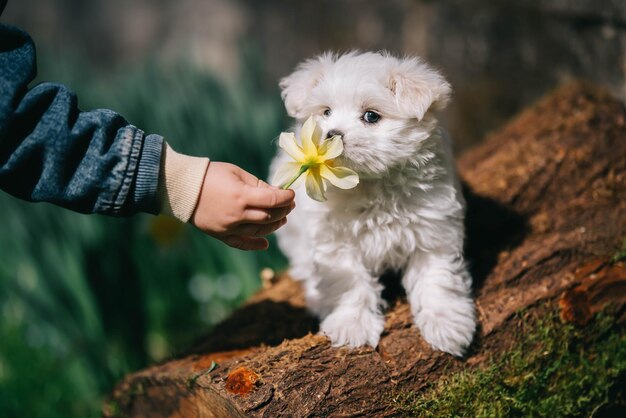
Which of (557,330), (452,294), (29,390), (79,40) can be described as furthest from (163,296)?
(79,40)

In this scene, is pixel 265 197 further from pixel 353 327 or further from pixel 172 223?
pixel 172 223

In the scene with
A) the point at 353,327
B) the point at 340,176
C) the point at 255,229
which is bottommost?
the point at 353,327

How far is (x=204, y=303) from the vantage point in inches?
143

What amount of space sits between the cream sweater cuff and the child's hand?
19 mm

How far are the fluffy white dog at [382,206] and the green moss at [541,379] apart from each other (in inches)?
6.0

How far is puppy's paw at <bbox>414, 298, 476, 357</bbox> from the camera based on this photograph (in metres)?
2.02

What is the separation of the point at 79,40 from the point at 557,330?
29.4 feet

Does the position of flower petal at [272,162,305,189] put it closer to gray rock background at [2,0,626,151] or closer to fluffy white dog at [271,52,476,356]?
fluffy white dog at [271,52,476,356]

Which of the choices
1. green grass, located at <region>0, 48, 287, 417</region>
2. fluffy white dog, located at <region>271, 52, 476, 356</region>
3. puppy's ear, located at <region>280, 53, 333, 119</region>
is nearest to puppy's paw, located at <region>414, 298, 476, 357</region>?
fluffy white dog, located at <region>271, 52, 476, 356</region>

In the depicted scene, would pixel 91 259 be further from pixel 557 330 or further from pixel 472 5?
pixel 472 5

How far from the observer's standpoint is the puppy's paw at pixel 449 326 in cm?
202

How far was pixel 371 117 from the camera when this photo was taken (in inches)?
79.5

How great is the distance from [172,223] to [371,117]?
77.1 inches

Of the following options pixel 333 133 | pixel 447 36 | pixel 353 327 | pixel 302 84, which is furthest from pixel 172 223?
pixel 447 36
